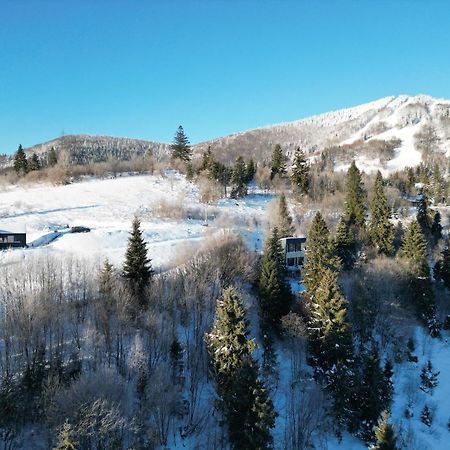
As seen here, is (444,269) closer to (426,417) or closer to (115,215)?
(426,417)

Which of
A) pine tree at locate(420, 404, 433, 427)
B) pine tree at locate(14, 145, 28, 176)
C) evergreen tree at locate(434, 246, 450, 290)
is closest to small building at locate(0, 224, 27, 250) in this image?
pine tree at locate(420, 404, 433, 427)

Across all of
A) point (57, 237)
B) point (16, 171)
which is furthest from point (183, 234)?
point (16, 171)

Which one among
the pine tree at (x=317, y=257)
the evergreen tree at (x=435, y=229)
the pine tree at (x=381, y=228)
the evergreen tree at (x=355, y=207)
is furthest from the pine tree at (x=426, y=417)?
the evergreen tree at (x=435, y=229)

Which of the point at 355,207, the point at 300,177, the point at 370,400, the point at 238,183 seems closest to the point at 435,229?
the point at 355,207

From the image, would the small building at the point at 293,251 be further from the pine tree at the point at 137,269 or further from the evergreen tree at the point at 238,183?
the evergreen tree at the point at 238,183

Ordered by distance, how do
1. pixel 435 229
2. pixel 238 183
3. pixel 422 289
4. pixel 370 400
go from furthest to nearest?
pixel 238 183 < pixel 435 229 < pixel 422 289 < pixel 370 400
